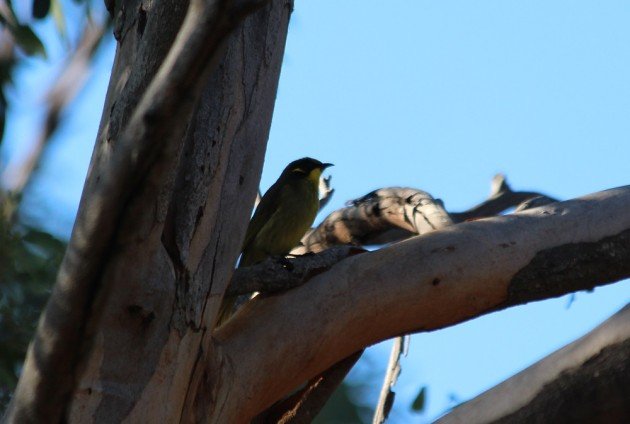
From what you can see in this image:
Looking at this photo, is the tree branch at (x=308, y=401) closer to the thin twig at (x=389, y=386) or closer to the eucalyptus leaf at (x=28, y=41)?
the thin twig at (x=389, y=386)

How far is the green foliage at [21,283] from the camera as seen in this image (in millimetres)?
3707

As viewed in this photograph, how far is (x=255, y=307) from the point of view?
286cm

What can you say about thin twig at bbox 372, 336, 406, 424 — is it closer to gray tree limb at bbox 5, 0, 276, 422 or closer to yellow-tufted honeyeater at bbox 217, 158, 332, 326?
yellow-tufted honeyeater at bbox 217, 158, 332, 326

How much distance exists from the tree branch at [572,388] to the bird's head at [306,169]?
3.49m

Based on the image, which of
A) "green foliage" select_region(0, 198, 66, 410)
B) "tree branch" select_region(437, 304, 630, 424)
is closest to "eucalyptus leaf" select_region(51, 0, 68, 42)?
"green foliage" select_region(0, 198, 66, 410)

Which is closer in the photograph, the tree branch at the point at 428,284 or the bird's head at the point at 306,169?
the tree branch at the point at 428,284

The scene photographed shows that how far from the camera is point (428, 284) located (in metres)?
2.95

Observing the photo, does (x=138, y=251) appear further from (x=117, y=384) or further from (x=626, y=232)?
(x=626, y=232)

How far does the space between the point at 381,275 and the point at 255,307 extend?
→ 37 centimetres

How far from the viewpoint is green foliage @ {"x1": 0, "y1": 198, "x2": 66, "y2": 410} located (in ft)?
12.2

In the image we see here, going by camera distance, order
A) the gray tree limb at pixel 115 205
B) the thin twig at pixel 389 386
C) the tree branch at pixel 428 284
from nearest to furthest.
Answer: the gray tree limb at pixel 115 205, the tree branch at pixel 428 284, the thin twig at pixel 389 386

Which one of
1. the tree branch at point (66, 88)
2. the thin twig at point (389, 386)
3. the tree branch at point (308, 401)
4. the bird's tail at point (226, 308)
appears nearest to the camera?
the tree branch at point (308, 401)

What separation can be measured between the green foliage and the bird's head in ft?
6.02

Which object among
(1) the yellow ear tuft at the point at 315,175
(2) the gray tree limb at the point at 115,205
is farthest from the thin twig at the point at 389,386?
(1) the yellow ear tuft at the point at 315,175
